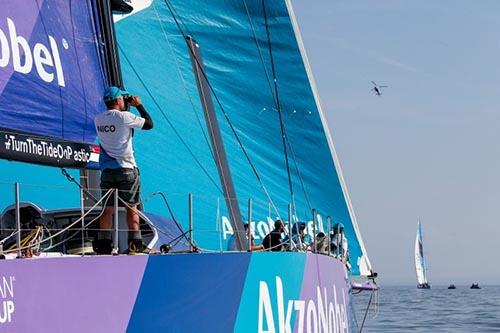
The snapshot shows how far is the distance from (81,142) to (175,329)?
1.93 m

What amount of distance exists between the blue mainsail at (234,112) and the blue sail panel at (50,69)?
12.9ft

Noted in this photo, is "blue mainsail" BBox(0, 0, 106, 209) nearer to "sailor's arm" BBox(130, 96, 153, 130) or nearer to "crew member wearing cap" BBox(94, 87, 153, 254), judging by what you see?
"crew member wearing cap" BBox(94, 87, 153, 254)

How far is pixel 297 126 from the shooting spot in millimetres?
15750

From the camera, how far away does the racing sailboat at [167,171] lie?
6.71 metres

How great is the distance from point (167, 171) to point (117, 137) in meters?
5.31

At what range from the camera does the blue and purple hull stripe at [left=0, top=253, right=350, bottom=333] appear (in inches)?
238

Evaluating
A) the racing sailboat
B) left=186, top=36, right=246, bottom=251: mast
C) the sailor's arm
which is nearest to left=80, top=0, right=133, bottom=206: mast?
the racing sailboat

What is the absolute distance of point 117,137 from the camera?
7910mm

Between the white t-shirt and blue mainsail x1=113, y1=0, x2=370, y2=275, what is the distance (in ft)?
16.2

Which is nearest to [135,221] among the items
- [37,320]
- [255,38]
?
[37,320]

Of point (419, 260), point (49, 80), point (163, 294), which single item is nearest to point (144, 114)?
point (49, 80)

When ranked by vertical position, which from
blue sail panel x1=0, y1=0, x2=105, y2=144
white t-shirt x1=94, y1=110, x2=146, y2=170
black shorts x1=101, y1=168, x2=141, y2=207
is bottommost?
black shorts x1=101, y1=168, x2=141, y2=207

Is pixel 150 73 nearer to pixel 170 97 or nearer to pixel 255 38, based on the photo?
pixel 170 97

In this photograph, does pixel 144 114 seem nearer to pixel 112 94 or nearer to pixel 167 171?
pixel 112 94
